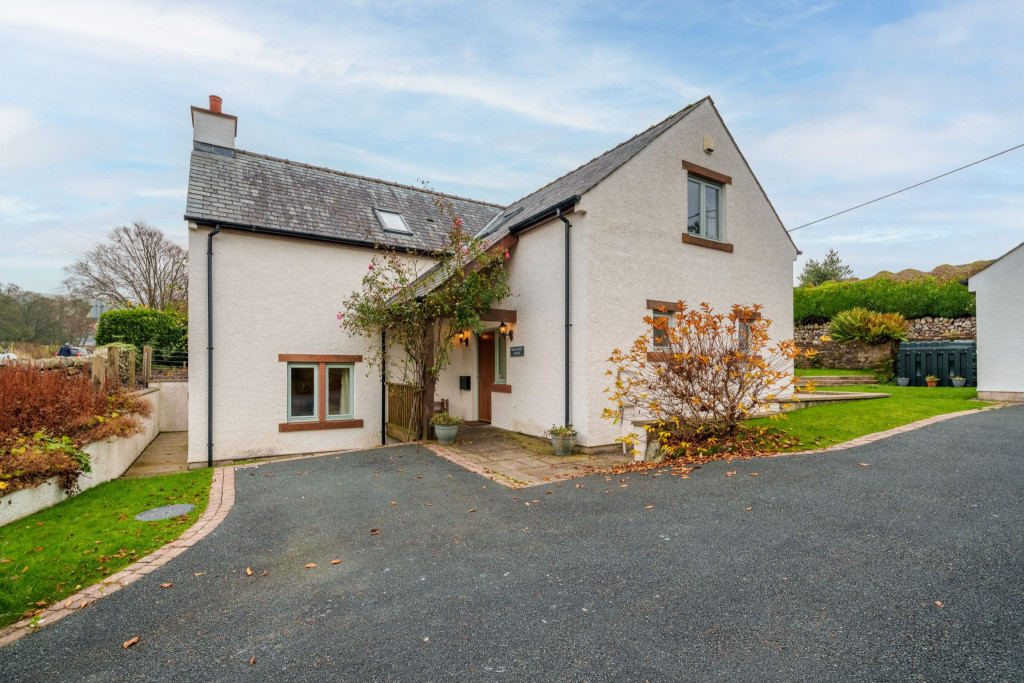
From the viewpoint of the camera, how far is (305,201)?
12664mm

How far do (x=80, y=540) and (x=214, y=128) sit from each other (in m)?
11.3

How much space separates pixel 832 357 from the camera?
878 inches

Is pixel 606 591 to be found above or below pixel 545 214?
below

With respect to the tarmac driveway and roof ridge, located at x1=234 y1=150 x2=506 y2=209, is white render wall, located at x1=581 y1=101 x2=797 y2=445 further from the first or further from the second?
roof ridge, located at x1=234 y1=150 x2=506 y2=209

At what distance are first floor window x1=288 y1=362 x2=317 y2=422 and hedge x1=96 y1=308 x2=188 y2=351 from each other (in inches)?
421

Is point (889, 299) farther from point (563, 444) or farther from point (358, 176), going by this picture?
point (358, 176)

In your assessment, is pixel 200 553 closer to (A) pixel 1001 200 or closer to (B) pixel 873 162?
(B) pixel 873 162

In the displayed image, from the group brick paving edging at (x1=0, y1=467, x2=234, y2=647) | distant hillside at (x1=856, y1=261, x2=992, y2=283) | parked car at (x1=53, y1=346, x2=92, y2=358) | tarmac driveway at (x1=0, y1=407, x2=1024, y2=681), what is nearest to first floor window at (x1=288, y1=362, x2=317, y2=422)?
brick paving edging at (x1=0, y1=467, x2=234, y2=647)

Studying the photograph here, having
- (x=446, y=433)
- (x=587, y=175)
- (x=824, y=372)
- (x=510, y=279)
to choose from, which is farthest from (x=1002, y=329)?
(x=446, y=433)

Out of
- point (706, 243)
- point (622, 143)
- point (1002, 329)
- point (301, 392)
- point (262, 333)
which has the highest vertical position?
point (622, 143)

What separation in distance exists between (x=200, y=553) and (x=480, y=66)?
1196 centimetres

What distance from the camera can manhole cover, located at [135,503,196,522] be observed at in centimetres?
627

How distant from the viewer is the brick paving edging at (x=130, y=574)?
368 cm

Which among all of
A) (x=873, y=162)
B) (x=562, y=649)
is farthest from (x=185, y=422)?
(x=873, y=162)
